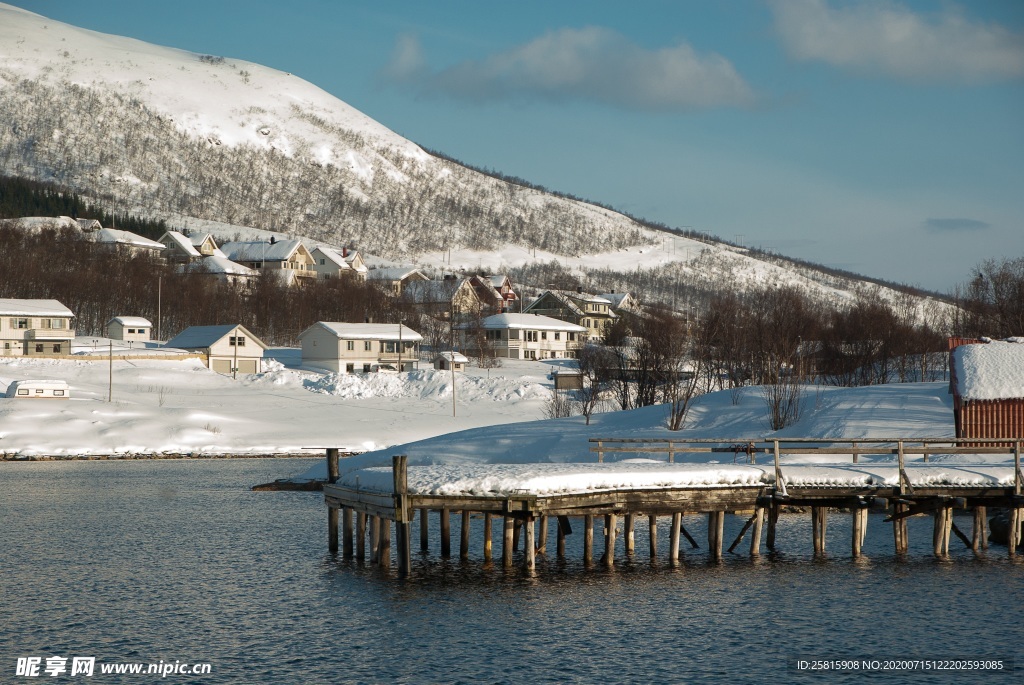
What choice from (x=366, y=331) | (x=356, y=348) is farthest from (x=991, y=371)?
(x=366, y=331)

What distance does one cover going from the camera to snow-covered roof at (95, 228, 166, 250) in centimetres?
18962

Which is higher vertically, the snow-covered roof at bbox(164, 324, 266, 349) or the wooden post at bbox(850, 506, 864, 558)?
the snow-covered roof at bbox(164, 324, 266, 349)

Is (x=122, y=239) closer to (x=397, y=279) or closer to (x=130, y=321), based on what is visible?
(x=397, y=279)

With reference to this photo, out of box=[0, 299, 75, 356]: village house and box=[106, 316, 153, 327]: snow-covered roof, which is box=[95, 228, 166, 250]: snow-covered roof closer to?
box=[106, 316, 153, 327]: snow-covered roof

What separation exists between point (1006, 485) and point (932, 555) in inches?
116

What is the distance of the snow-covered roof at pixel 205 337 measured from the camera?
355 feet

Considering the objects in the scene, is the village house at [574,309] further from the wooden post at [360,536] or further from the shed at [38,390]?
the wooden post at [360,536]

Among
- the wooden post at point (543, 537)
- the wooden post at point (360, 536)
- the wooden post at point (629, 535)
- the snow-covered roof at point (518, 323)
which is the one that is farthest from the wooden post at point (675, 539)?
the snow-covered roof at point (518, 323)

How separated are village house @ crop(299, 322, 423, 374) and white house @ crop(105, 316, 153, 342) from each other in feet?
73.5

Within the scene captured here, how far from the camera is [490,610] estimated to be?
2570cm

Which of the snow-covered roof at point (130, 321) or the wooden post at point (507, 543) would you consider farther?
the snow-covered roof at point (130, 321)

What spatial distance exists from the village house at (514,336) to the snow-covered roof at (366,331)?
59.8ft

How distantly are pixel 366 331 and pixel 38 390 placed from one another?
38.1 meters

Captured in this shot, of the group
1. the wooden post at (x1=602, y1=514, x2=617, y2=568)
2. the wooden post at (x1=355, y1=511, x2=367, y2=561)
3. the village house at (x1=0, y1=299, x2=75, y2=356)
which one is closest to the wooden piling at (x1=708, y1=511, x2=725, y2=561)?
the wooden post at (x1=602, y1=514, x2=617, y2=568)
